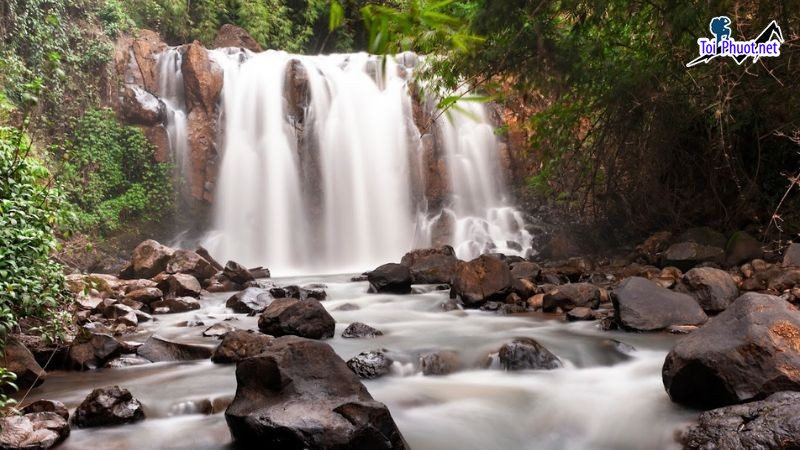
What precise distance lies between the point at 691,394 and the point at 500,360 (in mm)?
1842

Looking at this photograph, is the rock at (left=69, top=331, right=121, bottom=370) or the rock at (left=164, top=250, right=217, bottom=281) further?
the rock at (left=164, top=250, right=217, bottom=281)

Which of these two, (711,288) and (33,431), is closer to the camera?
(33,431)

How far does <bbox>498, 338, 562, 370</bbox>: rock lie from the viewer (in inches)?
206

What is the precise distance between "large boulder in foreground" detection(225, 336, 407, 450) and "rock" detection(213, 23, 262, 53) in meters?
19.3

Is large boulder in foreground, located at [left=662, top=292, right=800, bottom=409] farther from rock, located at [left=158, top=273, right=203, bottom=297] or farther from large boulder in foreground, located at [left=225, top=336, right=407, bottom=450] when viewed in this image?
rock, located at [left=158, top=273, right=203, bottom=297]

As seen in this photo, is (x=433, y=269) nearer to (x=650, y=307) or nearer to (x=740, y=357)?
(x=650, y=307)

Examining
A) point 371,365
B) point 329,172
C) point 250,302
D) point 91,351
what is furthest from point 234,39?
point 371,365

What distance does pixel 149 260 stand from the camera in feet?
36.0

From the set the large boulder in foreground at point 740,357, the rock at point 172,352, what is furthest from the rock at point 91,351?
the large boulder in foreground at point 740,357

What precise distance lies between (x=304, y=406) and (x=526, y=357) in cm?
258

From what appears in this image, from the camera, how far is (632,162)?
9.80 m

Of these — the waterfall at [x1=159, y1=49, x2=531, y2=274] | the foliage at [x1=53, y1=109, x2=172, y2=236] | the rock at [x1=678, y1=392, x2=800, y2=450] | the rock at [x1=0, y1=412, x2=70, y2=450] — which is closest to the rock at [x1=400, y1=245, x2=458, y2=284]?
the waterfall at [x1=159, y1=49, x2=531, y2=274]

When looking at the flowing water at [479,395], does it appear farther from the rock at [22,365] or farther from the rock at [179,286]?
the rock at [179,286]

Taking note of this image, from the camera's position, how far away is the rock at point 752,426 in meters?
2.81
